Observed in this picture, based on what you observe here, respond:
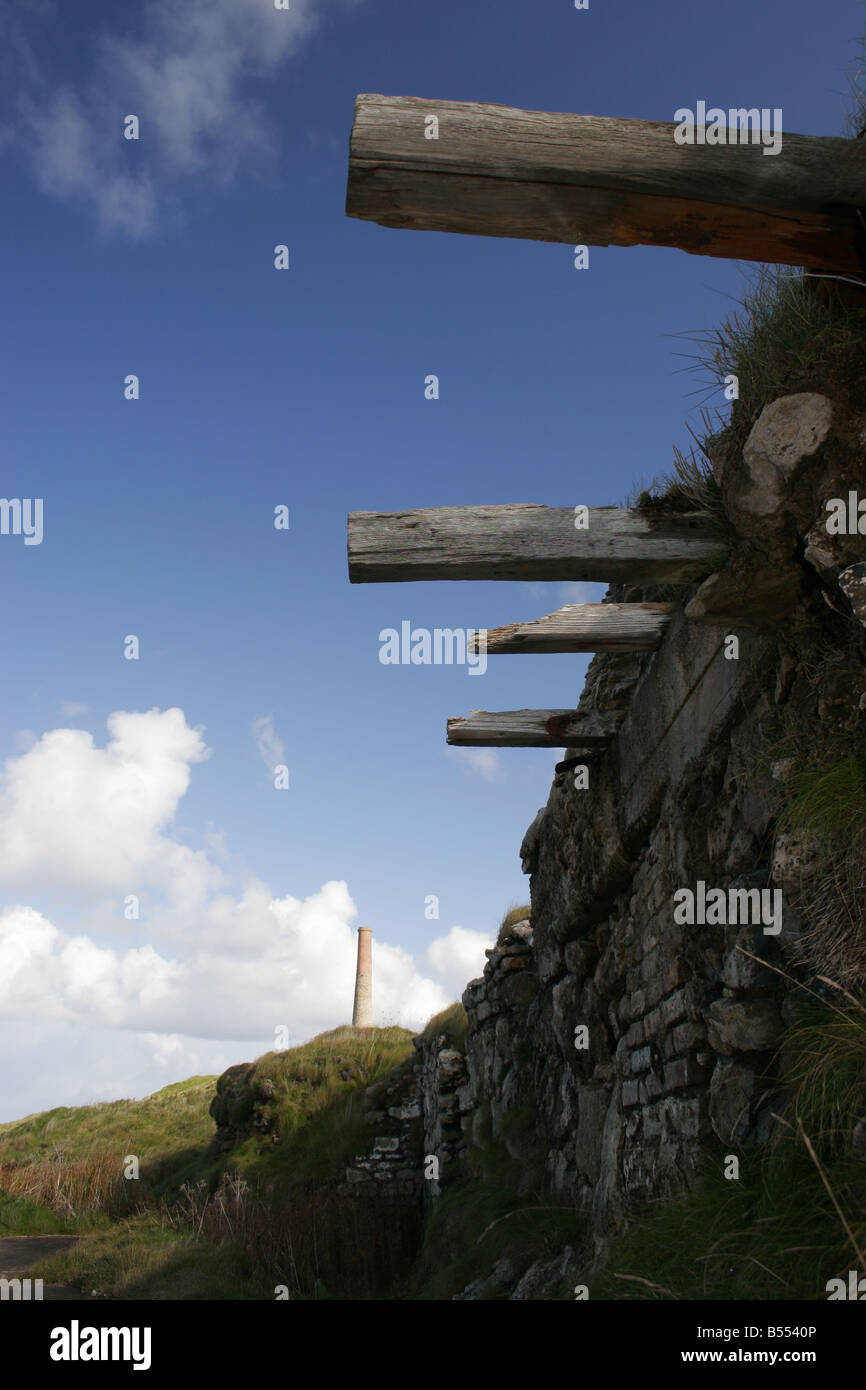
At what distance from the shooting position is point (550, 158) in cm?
306

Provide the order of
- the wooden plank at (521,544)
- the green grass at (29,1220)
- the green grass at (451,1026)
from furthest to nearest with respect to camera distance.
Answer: the green grass at (29,1220) → the green grass at (451,1026) → the wooden plank at (521,544)

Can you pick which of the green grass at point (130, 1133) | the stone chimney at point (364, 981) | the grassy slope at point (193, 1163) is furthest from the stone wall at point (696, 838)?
the stone chimney at point (364, 981)

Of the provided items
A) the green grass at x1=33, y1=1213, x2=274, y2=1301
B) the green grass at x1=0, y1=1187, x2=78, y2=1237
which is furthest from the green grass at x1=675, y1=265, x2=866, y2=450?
the green grass at x1=0, y1=1187, x2=78, y2=1237

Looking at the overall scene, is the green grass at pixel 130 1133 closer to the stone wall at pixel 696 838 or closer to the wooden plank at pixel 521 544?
the stone wall at pixel 696 838

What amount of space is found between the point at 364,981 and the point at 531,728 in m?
18.7

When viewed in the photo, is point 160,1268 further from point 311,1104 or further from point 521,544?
point 521,544

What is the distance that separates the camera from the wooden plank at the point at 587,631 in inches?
182

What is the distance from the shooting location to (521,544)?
390 centimetres

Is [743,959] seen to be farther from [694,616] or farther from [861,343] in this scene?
[861,343]

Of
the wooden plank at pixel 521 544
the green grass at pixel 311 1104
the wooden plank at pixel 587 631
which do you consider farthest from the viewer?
the green grass at pixel 311 1104

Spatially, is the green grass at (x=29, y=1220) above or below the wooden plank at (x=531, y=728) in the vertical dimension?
below

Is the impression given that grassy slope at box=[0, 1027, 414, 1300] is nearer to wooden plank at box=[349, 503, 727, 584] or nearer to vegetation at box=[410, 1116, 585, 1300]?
vegetation at box=[410, 1116, 585, 1300]

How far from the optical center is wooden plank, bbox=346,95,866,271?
9.91 ft

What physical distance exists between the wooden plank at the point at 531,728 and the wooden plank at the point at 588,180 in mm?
3190
